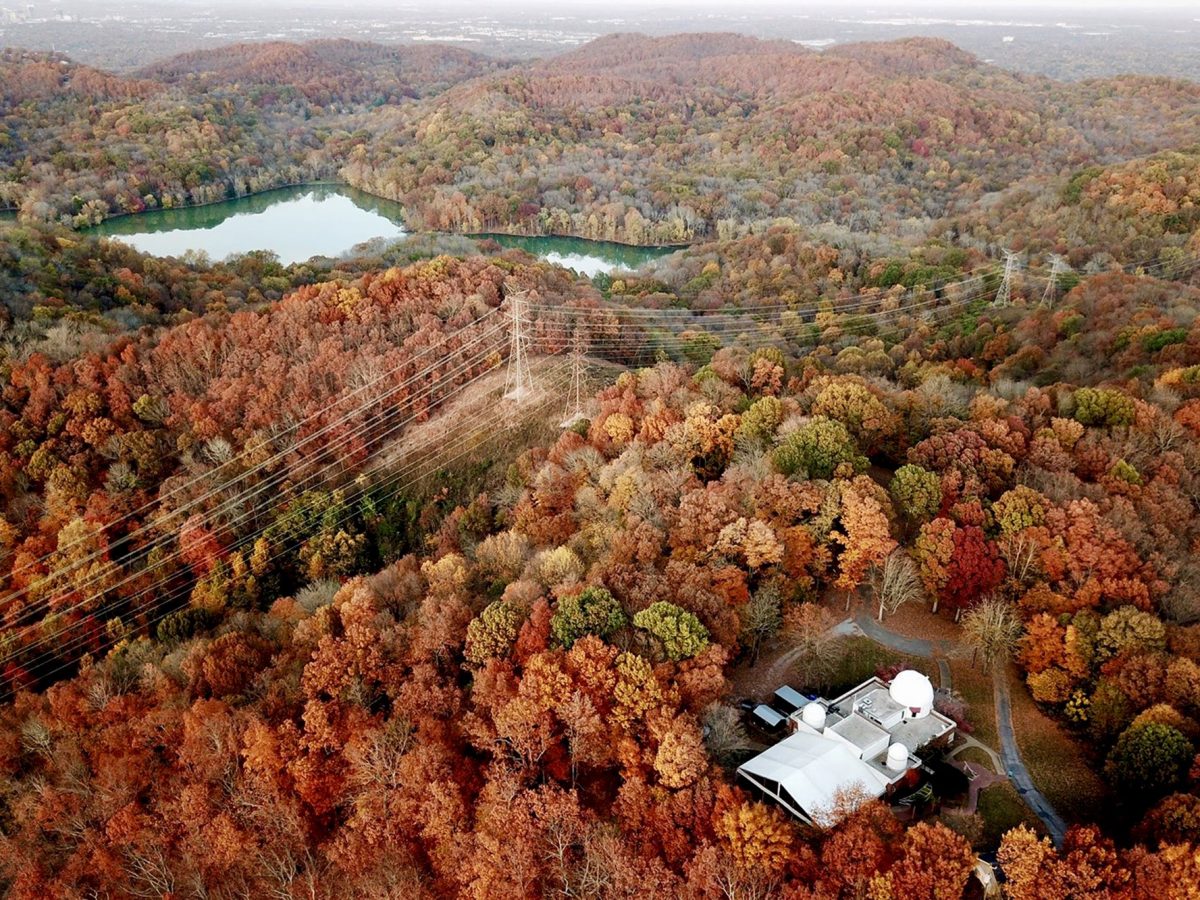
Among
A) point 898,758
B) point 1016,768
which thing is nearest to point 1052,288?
point 1016,768

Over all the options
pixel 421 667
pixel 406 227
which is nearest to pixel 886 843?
pixel 421 667

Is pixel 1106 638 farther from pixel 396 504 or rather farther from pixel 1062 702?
pixel 396 504

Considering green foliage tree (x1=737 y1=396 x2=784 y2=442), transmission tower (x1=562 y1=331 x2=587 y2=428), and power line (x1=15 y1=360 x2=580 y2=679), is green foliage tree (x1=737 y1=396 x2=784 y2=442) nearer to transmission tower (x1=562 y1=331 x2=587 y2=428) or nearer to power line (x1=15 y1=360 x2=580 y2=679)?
transmission tower (x1=562 y1=331 x2=587 y2=428)

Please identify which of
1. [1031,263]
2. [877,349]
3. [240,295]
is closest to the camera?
[877,349]

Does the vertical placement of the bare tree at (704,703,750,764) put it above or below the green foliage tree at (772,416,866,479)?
below

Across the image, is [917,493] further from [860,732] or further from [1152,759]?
[1152,759]

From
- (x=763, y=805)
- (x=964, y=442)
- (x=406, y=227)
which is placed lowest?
(x=406, y=227)

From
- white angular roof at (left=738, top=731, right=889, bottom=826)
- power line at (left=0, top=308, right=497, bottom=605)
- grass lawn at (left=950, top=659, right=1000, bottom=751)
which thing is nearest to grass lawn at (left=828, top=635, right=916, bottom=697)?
grass lawn at (left=950, top=659, right=1000, bottom=751)
